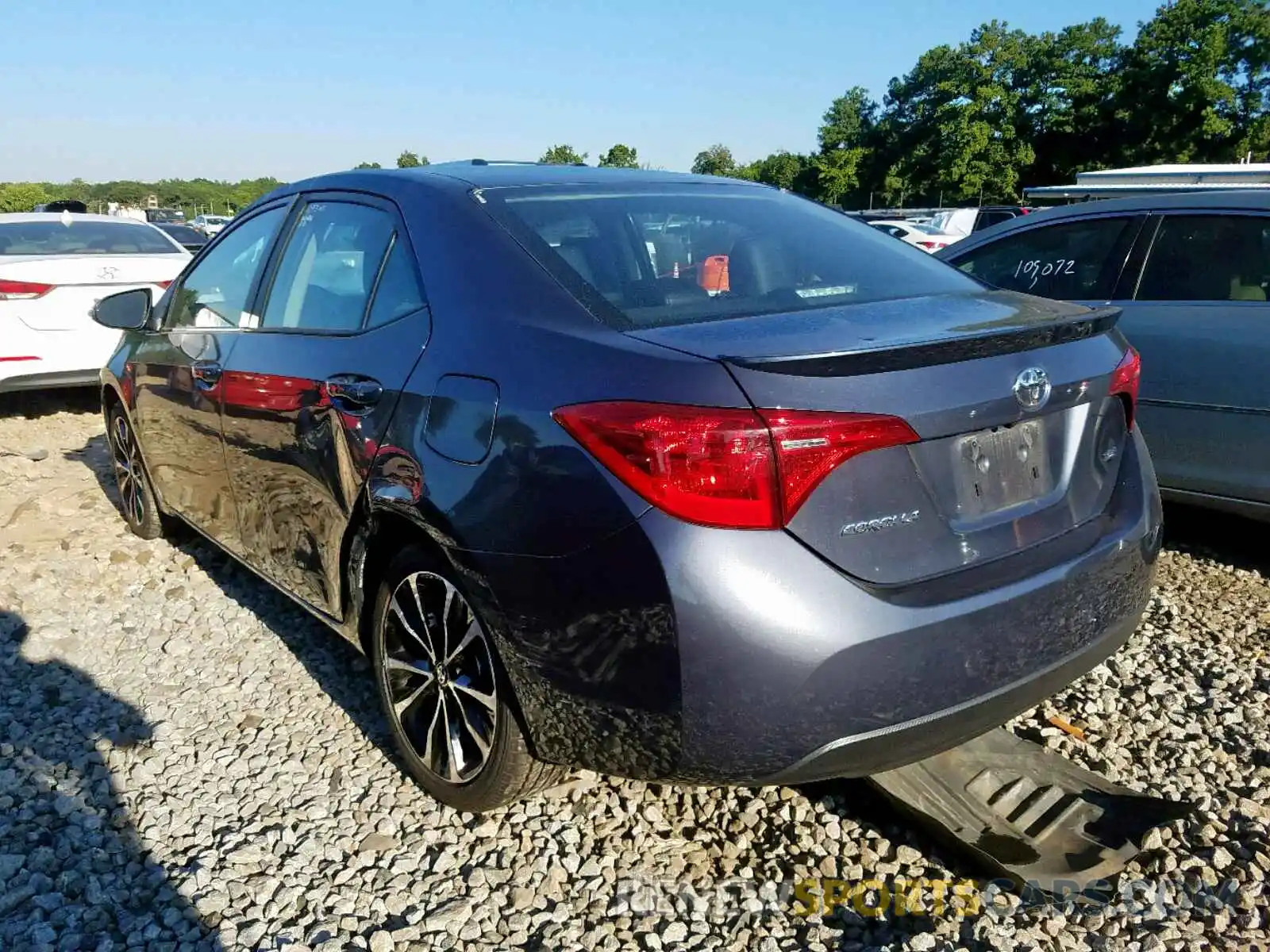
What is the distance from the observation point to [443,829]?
8.52 feet

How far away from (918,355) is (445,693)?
1429 mm

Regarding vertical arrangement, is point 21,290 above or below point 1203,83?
below

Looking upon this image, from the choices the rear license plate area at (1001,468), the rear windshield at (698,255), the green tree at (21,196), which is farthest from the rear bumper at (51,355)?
the green tree at (21,196)

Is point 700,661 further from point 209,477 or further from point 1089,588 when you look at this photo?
point 209,477

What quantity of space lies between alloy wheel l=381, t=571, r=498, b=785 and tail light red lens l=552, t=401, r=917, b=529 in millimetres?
686

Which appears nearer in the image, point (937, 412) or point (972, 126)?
point (937, 412)

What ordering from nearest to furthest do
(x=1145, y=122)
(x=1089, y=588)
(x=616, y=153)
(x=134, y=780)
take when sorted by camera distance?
(x=1089, y=588)
(x=134, y=780)
(x=1145, y=122)
(x=616, y=153)

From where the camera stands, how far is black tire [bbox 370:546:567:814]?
236cm

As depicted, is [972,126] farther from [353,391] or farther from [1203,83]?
[353,391]

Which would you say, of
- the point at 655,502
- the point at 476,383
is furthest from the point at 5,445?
the point at 655,502

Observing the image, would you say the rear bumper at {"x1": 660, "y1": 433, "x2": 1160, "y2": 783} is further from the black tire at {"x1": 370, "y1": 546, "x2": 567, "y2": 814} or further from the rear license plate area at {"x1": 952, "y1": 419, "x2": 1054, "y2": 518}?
the black tire at {"x1": 370, "y1": 546, "x2": 567, "y2": 814}

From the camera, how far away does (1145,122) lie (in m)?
54.7

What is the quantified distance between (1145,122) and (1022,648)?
62.2 metres

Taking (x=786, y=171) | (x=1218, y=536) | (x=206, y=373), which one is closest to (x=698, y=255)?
(x=206, y=373)
